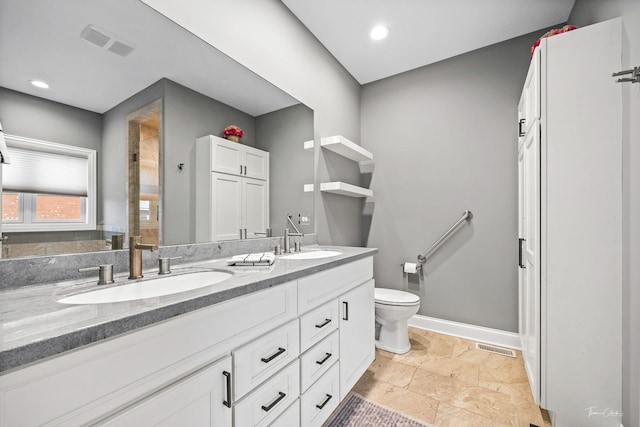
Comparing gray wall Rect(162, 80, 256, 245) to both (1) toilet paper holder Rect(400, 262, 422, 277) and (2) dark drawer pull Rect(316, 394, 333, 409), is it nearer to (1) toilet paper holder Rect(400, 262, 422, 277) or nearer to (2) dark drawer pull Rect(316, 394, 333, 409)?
(2) dark drawer pull Rect(316, 394, 333, 409)

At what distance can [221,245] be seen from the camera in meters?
1.51

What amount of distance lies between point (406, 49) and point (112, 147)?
97.2 inches

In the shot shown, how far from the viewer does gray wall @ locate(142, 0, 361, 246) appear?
1.47 meters

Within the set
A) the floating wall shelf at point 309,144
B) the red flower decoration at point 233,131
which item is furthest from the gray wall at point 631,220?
the red flower decoration at point 233,131

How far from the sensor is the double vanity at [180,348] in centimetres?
51

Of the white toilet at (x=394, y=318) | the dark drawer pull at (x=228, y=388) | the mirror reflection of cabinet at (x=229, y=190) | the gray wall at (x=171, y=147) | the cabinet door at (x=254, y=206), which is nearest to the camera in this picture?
the dark drawer pull at (x=228, y=388)

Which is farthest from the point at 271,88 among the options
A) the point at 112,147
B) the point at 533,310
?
the point at 533,310

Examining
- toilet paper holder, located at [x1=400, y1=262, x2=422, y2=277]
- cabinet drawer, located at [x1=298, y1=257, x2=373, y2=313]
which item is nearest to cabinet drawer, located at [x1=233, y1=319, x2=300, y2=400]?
cabinet drawer, located at [x1=298, y1=257, x2=373, y2=313]

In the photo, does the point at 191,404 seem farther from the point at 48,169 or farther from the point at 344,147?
the point at 344,147

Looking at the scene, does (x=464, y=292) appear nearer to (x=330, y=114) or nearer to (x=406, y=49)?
(x=330, y=114)

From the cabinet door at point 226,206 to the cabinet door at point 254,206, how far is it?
0.04 m

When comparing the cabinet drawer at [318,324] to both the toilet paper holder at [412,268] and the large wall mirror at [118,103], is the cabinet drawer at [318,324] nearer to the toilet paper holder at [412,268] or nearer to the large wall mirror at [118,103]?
the large wall mirror at [118,103]

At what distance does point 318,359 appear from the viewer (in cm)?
128

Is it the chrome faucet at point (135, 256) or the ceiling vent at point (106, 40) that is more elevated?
the ceiling vent at point (106, 40)
